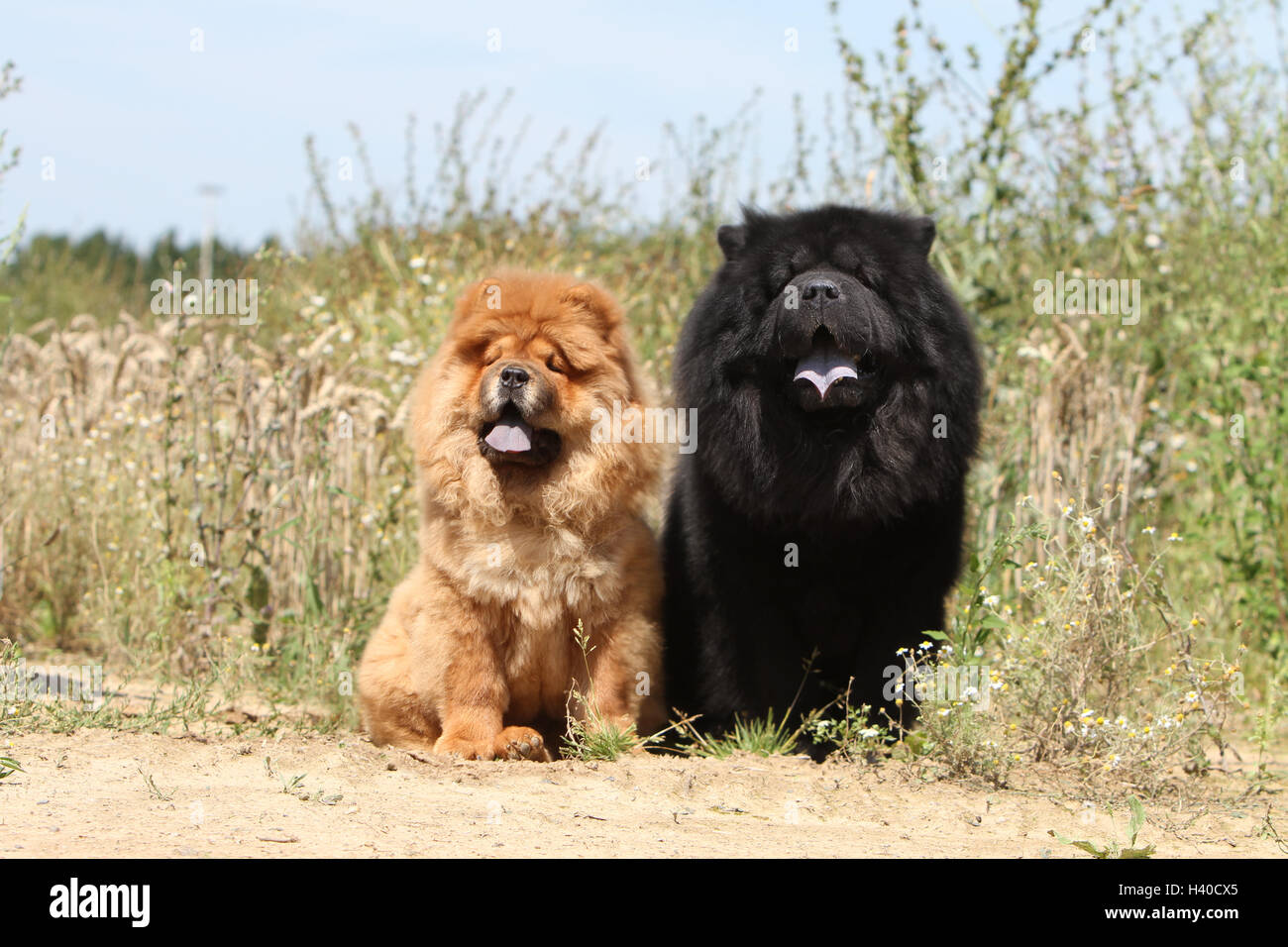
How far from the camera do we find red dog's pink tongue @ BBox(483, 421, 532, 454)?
13.5ft

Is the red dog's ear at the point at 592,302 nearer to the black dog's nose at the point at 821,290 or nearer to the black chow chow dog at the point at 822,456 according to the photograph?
the black chow chow dog at the point at 822,456

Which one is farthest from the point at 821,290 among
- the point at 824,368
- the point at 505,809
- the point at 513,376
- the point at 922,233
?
the point at 505,809

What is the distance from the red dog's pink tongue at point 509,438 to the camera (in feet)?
13.5

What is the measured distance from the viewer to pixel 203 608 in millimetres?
5484

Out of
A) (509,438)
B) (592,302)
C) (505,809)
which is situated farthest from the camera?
(592,302)

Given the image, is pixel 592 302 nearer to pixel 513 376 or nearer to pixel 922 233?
pixel 513 376

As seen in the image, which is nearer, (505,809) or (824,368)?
(505,809)

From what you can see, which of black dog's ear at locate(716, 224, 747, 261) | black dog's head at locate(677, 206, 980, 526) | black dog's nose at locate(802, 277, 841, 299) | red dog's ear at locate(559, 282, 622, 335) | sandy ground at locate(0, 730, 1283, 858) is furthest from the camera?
black dog's ear at locate(716, 224, 747, 261)

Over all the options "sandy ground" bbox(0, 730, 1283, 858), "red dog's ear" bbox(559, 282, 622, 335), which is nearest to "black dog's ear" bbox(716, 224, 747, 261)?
"red dog's ear" bbox(559, 282, 622, 335)

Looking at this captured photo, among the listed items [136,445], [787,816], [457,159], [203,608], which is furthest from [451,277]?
[787,816]

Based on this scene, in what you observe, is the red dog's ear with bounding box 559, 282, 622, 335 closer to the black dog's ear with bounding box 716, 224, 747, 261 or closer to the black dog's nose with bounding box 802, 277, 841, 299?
the black dog's ear with bounding box 716, 224, 747, 261

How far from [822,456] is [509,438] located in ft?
3.57

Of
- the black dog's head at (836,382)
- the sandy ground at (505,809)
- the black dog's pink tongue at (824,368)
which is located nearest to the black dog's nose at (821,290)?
the black dog's head at (836,382)

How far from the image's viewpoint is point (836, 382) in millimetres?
4113
